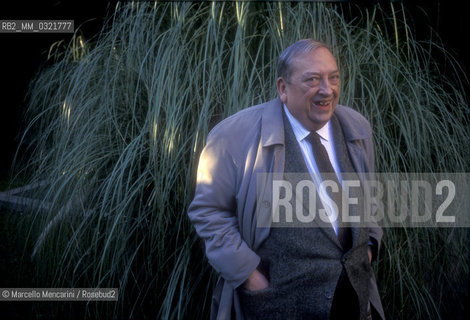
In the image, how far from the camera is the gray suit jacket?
184cm

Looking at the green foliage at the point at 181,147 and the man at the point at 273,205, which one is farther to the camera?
the green foliage at the point at 181,147

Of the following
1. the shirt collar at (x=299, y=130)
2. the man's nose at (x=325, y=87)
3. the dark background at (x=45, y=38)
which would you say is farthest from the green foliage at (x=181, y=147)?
the man's nose at (x=325, y=87)

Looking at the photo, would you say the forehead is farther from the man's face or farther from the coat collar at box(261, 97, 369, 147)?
the coat collar at box(261, 97, 369, 147)

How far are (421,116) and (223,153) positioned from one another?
47.5 inches

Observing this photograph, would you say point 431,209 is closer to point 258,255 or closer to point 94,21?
point 258,255

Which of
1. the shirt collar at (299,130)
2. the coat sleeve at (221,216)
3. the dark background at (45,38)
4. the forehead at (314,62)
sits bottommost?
the coat sleeve at (221,216)

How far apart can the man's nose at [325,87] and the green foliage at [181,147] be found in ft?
2.22

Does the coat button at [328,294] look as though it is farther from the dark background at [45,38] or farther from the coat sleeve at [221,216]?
the dark background at [45,38]

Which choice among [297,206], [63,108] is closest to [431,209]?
[297,206]

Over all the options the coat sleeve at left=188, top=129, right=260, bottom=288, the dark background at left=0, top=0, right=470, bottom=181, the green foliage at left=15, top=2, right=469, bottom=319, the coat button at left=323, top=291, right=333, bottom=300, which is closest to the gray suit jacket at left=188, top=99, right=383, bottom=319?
the coat sleeve at left=188, top=129, right=260, bottom=288

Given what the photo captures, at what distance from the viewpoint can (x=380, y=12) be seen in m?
3.33

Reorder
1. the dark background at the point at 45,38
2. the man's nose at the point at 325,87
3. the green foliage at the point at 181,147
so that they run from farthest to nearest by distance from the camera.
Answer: the dark background at the point at 45,38 < the green foliage at the point at 181,147 < the man's nose at the point at 325,87

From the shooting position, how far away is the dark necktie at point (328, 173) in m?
1.87

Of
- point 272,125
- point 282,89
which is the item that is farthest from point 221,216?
point 282,89
